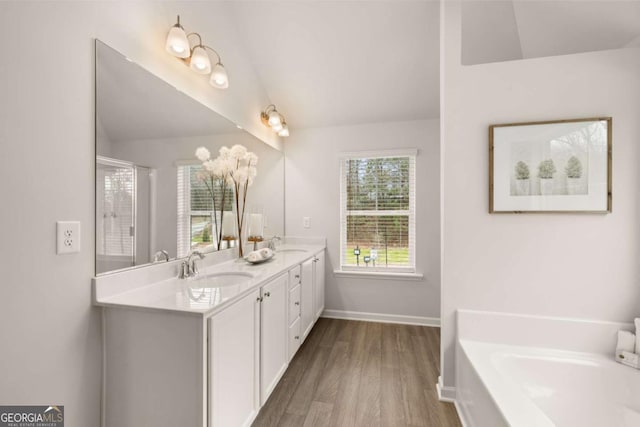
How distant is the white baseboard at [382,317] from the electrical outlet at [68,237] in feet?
8.56

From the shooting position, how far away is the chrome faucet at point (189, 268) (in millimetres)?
1729

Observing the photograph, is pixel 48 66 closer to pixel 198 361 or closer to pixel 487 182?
pixel 198 361

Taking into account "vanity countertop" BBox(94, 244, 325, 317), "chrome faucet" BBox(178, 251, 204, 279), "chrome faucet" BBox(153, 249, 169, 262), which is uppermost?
"chrome faucet" BBox(153, 249, 169, 262)

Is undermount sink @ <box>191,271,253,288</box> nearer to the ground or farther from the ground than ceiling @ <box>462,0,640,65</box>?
nearer to the ground

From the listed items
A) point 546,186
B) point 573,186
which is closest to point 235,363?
point 546,186

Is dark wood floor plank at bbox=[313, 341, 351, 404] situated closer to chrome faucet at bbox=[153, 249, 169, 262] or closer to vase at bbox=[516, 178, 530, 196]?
chrome faucet at bbox=[153, 249, 169, 262]

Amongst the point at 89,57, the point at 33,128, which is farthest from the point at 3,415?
the point at 89,57

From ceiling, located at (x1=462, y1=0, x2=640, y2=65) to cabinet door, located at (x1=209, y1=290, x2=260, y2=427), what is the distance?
263 centimetres

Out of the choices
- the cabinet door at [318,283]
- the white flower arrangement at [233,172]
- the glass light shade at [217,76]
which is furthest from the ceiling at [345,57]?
the cabinet door at [318,283]

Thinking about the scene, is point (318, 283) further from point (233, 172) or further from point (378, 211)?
point (233, 172)

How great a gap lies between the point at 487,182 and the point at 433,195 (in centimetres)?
127

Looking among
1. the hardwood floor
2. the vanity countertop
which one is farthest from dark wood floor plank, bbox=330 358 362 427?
the vanity countertop

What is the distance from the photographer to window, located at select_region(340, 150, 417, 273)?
3.18m

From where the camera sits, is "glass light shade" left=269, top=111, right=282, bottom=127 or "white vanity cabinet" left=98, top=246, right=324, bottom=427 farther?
"glass light shade" left=269, top=111, right=282, bottom=127
